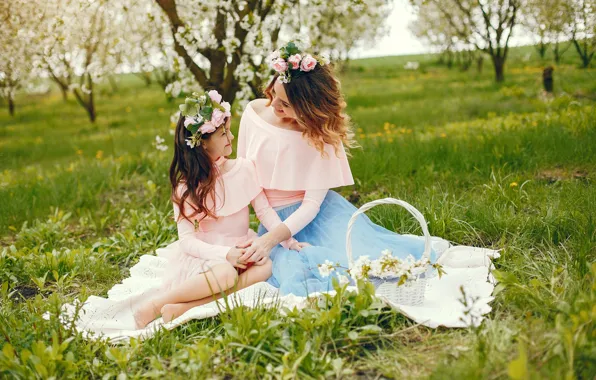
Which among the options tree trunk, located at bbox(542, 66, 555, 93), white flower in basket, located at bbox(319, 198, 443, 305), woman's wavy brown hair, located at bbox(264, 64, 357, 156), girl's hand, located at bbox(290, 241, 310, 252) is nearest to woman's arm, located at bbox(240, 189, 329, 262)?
girl's hand, located at bbox(290, 241, 310, 252)

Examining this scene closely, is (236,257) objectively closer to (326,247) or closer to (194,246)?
(194,246)

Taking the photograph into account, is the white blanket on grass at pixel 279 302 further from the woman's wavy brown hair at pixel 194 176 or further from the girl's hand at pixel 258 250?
the woman's wavy brown hair at pixel 194 176

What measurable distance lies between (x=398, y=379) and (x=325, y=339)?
388 millimetres

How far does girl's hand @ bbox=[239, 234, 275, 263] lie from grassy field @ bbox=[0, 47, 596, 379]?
43 centimetres

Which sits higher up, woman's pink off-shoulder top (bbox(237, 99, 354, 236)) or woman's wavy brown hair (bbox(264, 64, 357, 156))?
woman's wavy brown hair (bbox(264, 64, 357, 156))

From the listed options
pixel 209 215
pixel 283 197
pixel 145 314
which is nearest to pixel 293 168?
pixel 283 197

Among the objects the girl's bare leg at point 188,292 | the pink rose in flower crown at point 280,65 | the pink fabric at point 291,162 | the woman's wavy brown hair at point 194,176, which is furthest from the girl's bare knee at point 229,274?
the pink rose in flower crown at point 280,65

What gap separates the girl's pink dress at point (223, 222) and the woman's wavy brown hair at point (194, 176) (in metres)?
0.04

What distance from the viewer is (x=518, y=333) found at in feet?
7.82

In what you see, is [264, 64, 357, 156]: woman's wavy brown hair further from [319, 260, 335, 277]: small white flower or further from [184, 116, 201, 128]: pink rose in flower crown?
[319, 260, 335, 277]: small white flower

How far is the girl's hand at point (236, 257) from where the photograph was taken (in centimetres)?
311

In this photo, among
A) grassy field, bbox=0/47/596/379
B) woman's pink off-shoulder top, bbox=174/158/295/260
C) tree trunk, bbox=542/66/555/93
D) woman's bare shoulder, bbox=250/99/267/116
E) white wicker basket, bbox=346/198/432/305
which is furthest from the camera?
tree trunk, bbox=542/66/555/93

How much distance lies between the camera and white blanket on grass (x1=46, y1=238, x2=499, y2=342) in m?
2.71

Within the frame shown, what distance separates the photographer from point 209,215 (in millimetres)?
3283
